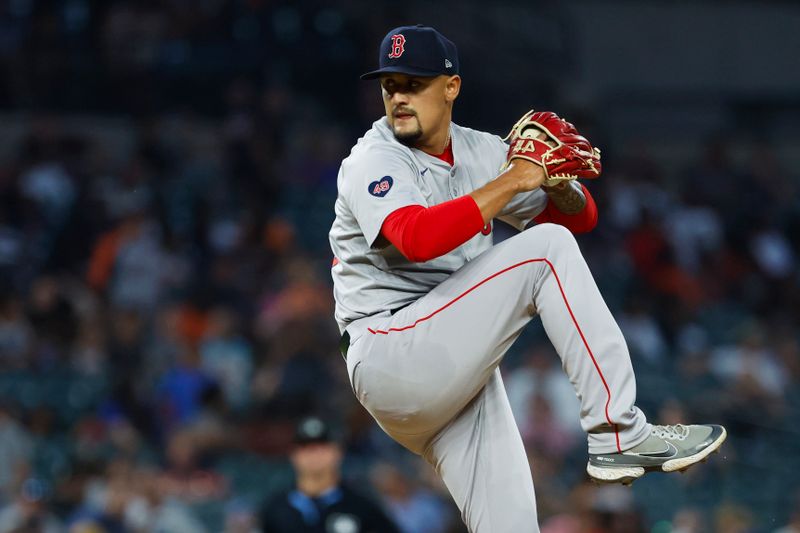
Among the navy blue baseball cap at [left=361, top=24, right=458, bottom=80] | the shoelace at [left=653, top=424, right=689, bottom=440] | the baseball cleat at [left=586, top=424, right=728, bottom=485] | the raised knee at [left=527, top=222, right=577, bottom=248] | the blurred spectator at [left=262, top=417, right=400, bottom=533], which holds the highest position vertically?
the navy blue baseball cap at [left=361, top=24, right=458, bottom=80]

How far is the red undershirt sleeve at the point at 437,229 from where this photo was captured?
3725 millimetres

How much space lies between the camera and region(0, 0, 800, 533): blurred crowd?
324 inches

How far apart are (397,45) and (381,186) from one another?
486 mm

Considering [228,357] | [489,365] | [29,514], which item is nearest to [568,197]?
[489,365]

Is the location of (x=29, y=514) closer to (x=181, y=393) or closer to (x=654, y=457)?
(x=181, y=393)

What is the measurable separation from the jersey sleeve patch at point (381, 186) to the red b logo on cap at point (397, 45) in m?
0.42

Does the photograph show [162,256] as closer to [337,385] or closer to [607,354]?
[337,385]

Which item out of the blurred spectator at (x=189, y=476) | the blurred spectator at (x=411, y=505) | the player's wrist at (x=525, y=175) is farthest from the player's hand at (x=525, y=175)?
the blurred spectator at (x=189, y=476)

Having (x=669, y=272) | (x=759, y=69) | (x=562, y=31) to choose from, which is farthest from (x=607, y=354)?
(x=759, y=69)

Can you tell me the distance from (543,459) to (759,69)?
29.9 feet

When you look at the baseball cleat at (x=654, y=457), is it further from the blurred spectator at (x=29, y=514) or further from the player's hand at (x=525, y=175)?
the blurred spectator at (x=29, y=514)

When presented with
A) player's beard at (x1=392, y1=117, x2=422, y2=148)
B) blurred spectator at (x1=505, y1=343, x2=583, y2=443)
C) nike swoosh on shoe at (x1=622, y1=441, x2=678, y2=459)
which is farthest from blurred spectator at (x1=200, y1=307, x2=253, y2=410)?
Answer: nike swoosh on shoe at (x1=622, y1=441, x2=678, y2=459)

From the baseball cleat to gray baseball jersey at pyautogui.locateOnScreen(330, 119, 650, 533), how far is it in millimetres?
32

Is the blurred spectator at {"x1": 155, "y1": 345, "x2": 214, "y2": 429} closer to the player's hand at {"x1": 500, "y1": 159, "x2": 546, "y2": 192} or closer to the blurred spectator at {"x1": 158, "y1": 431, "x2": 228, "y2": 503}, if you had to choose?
the blurred spectator at {"x1": 158, "y1": 431, "x2": 228, "y2": 503}
